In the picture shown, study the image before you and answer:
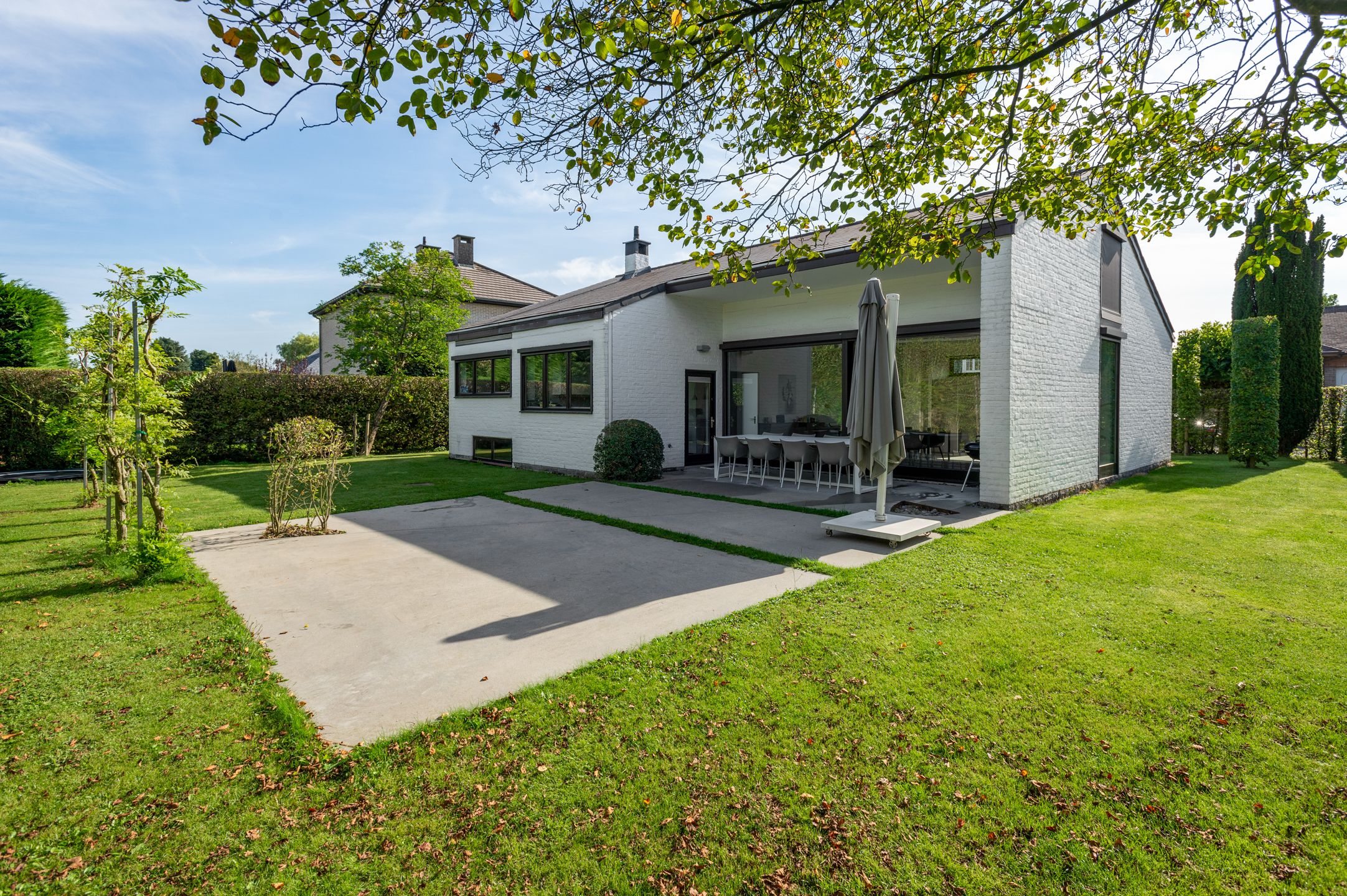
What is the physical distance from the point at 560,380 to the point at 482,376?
3641 mm

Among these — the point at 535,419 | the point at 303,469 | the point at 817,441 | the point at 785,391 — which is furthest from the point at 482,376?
the point at 817,441

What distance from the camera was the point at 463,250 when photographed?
29.0 m

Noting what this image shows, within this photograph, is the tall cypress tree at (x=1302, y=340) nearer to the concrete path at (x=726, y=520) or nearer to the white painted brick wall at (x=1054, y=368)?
the white painted brick wall at (x=1054, y=368)

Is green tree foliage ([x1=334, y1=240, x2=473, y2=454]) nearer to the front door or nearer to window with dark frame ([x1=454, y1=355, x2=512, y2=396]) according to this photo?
window with dark frame ([x1=454, y1=355, x2=512, y2=396])

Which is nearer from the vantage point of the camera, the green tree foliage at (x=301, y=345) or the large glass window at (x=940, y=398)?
the large glass window at (x=940, y=398)

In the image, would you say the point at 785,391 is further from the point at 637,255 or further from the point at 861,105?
the point at 861,105

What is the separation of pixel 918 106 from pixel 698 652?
161 inches

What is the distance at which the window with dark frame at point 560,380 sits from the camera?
1281cm

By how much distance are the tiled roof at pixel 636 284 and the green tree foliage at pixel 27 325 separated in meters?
9.60

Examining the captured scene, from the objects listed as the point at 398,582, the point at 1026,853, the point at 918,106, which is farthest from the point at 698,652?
the point at 918,106

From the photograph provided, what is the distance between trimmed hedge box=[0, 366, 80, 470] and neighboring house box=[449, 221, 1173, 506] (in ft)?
26.6

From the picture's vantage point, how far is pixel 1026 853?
2.23 m

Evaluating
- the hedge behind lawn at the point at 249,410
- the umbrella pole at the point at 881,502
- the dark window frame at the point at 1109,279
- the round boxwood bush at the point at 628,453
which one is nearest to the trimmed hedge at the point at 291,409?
the hedge behind lawn at the point at 249,410

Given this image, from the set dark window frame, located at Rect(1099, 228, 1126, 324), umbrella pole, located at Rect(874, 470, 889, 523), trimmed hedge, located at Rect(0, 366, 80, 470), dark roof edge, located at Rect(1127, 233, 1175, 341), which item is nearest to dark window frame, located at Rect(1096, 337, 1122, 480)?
dark window frame, located at Rect(1099, 228, 1126, 324)
